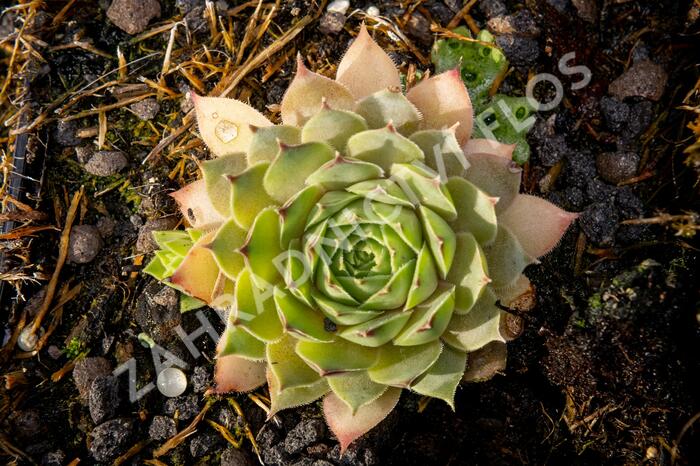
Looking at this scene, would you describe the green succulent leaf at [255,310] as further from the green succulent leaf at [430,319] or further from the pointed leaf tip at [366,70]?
the pointed leaf tip at [366,70]

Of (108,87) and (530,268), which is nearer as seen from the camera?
(530,268)

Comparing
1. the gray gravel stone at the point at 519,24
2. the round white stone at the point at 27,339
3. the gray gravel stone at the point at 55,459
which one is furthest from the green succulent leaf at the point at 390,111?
the gray gravel stone at the point at 55,459

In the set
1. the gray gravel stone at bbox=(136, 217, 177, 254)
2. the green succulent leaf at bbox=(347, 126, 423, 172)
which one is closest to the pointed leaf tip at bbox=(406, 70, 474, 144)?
the green succulent leaf at bbox=(347, 126, 423, 172)

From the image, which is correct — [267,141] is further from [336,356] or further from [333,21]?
[333,21]

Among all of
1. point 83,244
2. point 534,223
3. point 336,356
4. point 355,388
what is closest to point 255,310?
point 336,356

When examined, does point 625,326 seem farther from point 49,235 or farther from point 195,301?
A: point 49,235

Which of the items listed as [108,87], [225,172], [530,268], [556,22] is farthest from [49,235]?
[556,22]
